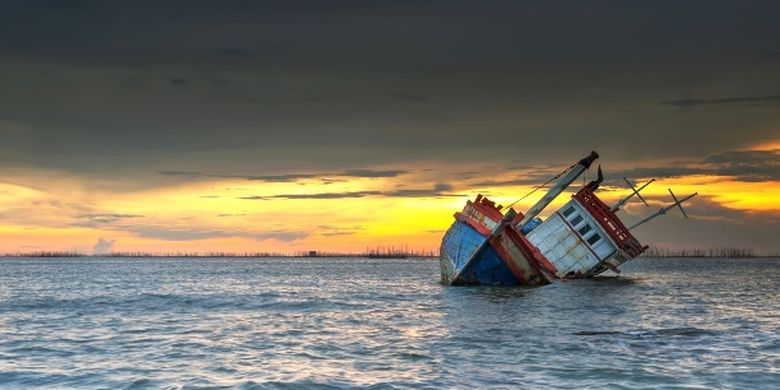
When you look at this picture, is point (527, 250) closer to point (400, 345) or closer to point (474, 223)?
point (474, 223)

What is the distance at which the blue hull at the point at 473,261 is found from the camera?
3919cm

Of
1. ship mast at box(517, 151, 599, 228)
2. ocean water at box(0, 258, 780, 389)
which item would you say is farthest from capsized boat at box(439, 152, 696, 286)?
ocean water at box(0, 258, 780, 389)

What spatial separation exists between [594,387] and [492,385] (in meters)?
2.00

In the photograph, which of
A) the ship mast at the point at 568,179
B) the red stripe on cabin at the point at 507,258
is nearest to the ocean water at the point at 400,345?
the red stripe on cabin at the point at 507,258

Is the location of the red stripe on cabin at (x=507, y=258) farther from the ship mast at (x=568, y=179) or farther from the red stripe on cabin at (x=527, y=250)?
the ship mast at (x=568, y=179)

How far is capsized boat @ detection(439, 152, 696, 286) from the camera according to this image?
128 ft

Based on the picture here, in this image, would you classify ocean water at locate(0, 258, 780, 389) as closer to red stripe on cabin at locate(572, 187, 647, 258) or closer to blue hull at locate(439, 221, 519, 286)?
blue hull at locate(439, 221, 519, 286)

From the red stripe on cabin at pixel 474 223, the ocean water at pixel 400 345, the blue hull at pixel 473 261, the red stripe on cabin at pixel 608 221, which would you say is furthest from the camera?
the red stripe on cabin at pixel 608 221

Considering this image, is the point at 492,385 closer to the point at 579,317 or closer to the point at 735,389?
the point at 735,389

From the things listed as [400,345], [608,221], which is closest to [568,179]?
[608,221]

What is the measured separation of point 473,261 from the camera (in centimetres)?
3991

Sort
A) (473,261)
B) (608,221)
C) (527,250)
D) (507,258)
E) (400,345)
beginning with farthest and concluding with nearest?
1. (608,221)
2. (473,261)
3. (527,250)
4. (507,258)
5. (400,345)

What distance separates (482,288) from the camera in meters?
40.4

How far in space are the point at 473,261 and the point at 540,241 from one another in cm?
964
